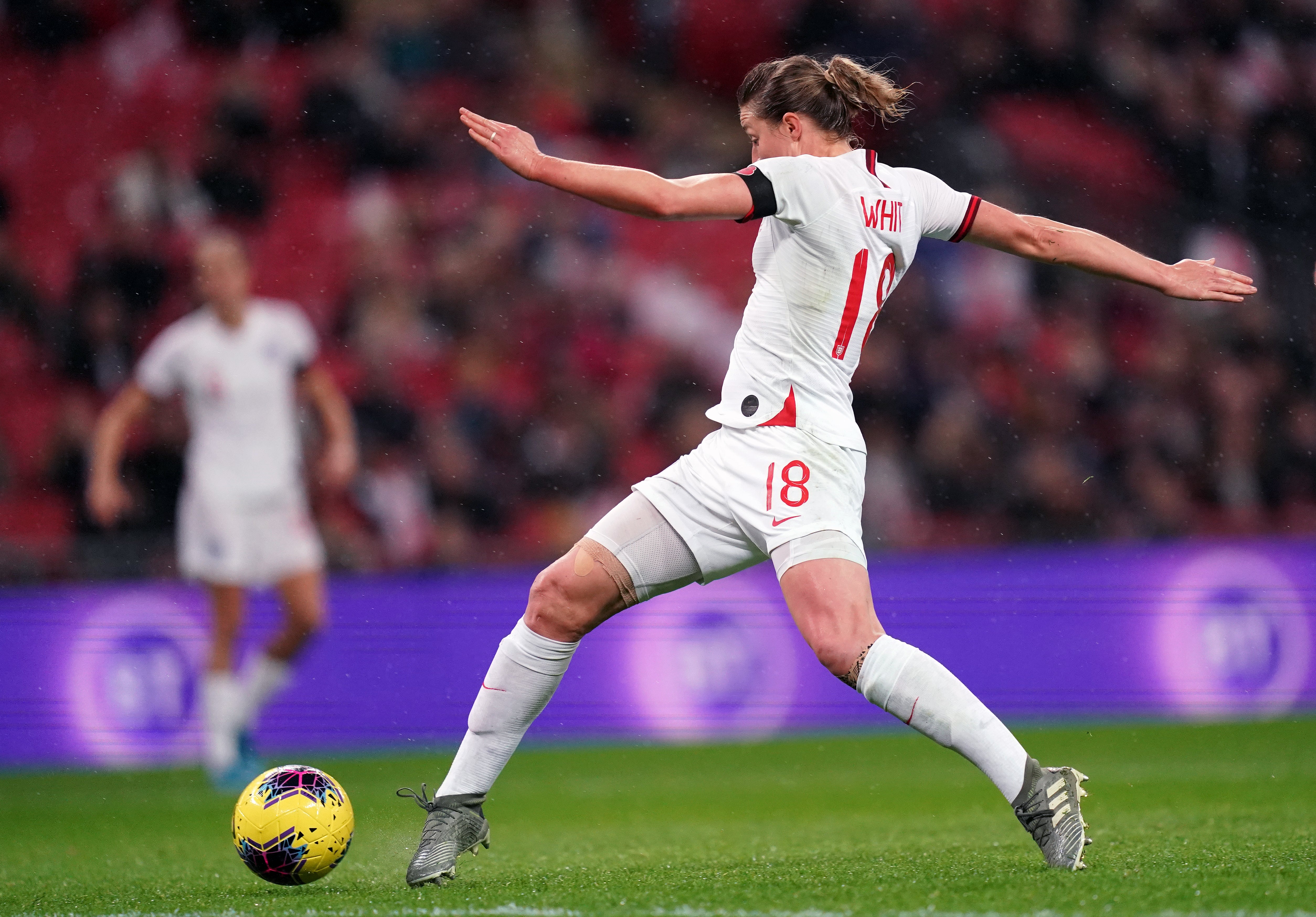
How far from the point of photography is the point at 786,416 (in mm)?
4078

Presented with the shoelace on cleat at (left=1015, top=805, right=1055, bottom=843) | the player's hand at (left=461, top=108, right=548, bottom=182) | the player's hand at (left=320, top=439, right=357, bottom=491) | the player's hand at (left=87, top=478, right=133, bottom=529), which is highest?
the player's hand at (left=461, top=108, right=548, bottom=182)

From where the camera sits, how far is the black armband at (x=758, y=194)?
3.84m

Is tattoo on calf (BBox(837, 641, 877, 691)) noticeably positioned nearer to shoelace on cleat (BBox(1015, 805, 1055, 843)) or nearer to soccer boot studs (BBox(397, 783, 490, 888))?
shoelace on cleat (BBox(1015, 805, 1055, 843))

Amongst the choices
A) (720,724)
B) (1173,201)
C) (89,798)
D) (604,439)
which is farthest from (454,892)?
(1173,201)

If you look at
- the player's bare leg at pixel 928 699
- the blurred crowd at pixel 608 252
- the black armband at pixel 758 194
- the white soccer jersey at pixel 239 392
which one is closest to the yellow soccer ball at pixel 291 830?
the player's bare leg at pixel 928 699

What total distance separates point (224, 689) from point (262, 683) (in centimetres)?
18

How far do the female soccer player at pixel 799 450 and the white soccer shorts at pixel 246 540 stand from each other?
3935mm

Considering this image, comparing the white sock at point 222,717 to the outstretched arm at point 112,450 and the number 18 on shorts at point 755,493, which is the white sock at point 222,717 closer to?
the outstretched arm at point 112,450

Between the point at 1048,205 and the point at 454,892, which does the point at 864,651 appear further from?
the point at 1048,205

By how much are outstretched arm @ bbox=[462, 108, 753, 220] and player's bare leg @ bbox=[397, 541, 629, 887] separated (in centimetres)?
95

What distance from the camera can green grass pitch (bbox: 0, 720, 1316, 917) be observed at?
383 centimetres

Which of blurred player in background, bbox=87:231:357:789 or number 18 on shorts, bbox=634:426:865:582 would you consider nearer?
number 18 on shorts, bbox=634:426:865:582

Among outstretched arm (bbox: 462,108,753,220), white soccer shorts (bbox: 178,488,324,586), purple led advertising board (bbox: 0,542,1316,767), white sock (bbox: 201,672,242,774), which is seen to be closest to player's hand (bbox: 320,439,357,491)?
white soccer shorts (bbox: 178,488,324,586)

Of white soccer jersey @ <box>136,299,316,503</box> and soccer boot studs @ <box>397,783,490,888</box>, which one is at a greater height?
white soccer jersey @ <box>136,299,316,503</box>
